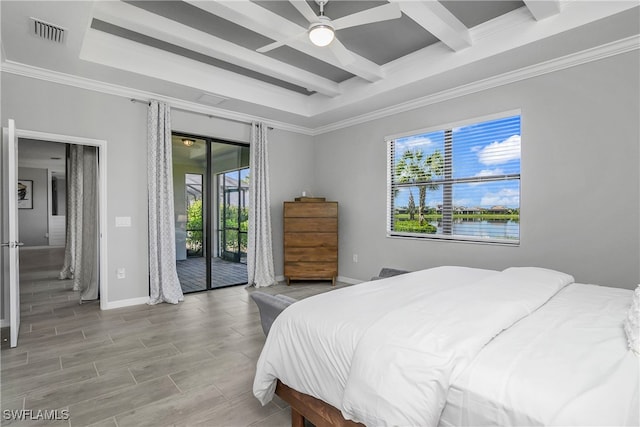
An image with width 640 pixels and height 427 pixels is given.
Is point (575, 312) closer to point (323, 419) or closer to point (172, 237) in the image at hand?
point (323, 419)

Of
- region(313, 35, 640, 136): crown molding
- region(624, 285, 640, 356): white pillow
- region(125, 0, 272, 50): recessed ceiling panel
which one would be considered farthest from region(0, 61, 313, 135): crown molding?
region(624, 285, 640, 356): white pillow

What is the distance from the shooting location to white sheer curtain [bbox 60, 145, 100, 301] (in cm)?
452

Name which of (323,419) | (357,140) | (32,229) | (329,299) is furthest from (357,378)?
(32,229)

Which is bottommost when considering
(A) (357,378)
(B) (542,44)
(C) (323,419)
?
(C) (323,419)

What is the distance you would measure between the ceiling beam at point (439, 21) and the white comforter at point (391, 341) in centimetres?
231

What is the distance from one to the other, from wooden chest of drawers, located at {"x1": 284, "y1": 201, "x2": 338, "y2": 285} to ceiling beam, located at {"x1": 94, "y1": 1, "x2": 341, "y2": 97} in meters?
1.94

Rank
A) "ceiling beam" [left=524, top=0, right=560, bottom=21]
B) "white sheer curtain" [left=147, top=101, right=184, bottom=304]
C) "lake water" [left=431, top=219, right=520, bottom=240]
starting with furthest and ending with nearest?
"white sheer curtain" [left=147, top=101, right=184, bottom=304], "lake water" [left=431, top=219, right=520, bottom=240], "ceiling beam" [left=524, top=0, right=560, bottom=21]

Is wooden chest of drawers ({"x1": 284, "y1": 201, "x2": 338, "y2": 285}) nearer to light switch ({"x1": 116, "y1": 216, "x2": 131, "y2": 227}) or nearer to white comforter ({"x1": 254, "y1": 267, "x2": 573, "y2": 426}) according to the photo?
light switch ({"x1": 116, "y1": 216, "x2": 131, "y2": 227})

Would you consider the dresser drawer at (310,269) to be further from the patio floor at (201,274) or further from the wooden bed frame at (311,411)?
the wooden bed frame at (311,411)

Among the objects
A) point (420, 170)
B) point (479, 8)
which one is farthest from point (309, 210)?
point (479, 8)

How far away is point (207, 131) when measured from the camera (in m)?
5.05

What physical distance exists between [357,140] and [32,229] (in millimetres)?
10080

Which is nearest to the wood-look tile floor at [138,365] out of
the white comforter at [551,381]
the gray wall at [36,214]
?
the white comforter at [551,381]

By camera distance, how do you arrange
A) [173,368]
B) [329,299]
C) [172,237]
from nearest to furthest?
1. [329,299]
2. [173,368]
3. [172,237]
